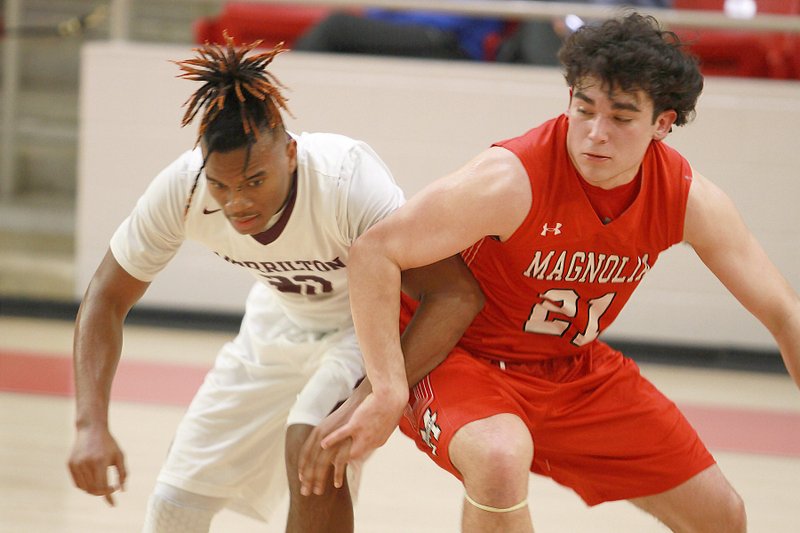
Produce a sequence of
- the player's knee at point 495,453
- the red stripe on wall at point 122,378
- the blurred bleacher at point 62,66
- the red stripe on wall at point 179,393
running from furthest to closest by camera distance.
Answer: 1. the blurred bleacher at point 62,66
2. the red stripe on wall at point 122,378
3. the red stripe on wall at point 179,393
4. the player's knee at point 495,453

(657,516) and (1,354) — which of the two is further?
(1,354)

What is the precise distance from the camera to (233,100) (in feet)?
7.64

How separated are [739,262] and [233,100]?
120cm

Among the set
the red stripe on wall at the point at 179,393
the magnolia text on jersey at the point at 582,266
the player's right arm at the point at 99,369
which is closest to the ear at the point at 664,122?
the magnolia text on jersey at the point at 582,266

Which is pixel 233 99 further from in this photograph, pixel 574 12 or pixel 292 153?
pixel 574 12

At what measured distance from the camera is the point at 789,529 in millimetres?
3338

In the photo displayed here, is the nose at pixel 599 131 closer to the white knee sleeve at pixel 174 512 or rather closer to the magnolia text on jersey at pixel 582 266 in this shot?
the magnolia text on jersey at pixel 582 266

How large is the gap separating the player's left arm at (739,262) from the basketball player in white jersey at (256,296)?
525 mm

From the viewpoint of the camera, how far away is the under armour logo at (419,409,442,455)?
7.45ft

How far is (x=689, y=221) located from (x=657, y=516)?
718 millimetres

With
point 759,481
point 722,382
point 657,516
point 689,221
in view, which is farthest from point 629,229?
point 722,382

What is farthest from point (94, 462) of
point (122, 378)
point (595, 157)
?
point (122, 378)

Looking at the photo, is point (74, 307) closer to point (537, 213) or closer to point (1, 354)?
point (1, 354)

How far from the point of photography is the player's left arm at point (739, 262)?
2.31 m
